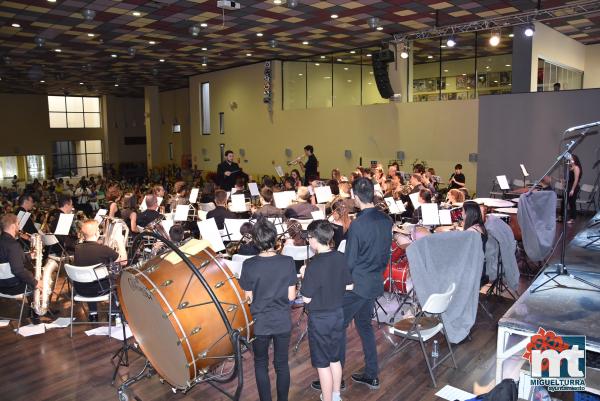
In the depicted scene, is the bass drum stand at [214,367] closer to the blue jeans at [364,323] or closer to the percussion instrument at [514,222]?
the blue jeans at [364,323]

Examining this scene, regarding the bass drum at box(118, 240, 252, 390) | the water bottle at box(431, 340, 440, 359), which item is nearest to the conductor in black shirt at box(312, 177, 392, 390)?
the bass drum at box(118, 240, 252, 390)

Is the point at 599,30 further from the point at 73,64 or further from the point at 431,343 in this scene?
the point at 73,64

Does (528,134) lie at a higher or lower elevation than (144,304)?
higher

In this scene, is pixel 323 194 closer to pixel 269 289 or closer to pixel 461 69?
pixel 269 289

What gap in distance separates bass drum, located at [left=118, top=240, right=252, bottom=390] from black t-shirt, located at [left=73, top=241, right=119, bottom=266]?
7.16 ft

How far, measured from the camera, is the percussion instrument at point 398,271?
20.7ft

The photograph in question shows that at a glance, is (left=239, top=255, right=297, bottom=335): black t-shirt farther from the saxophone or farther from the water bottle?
the saxophone

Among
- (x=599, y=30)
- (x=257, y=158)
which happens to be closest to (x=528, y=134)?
(x=599, y=30)

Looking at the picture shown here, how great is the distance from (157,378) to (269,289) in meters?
1.91

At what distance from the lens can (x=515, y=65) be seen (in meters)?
12.4

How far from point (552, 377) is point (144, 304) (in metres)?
2.75

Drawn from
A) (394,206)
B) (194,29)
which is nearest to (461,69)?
(194,29)

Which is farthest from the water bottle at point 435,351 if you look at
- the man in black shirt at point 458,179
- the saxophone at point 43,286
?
the man in black shirt at point 458,179

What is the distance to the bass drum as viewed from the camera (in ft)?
10.7
